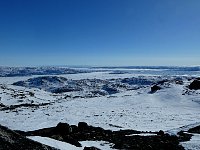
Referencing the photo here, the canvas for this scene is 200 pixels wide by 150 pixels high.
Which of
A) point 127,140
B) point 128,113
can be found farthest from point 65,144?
point 128,113

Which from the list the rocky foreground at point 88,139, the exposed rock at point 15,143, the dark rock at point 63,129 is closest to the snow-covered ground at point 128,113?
the rocky foreground at point 88,139

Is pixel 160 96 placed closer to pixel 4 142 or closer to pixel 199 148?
pixel 199 148

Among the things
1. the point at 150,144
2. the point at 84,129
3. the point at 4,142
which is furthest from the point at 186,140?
the point at 4,142

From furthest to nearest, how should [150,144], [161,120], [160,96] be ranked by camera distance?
[160,96] < [161,120] < [150,144]

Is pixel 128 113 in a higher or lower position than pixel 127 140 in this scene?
lower

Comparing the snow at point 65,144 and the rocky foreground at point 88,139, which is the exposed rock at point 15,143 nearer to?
the rocky foreground at point 88,139

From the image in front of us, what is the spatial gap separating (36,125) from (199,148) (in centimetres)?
1898

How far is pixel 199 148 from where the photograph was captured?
15.8 meters

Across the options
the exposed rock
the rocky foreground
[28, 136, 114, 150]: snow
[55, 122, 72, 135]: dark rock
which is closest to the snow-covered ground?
the rocky foreground

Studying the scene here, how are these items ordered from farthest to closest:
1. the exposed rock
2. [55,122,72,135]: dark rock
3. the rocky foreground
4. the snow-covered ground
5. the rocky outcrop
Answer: the snow-covered ground, [55,122,72,135]: dark rock, the rocky outcrop, the rocky foreground, the exposed rock

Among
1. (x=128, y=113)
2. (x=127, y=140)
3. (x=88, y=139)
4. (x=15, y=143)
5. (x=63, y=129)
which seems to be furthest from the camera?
(x=128, y=113)

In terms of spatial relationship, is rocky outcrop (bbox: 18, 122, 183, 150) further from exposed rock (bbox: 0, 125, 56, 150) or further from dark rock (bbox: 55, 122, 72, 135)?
exposed rock (bbox: 0, 125, 56, 150)

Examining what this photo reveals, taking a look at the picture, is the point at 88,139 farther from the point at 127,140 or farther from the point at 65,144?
the point at 65,144

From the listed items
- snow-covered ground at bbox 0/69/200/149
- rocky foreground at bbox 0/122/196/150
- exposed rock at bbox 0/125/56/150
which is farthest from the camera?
snow-covered ground at bbox 0/69/200/149
